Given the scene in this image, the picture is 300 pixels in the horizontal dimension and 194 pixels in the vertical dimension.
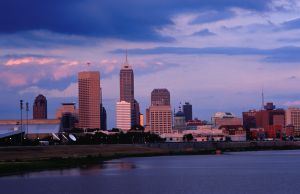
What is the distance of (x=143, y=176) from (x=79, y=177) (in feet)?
24.0

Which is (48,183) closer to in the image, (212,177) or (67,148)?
(212,177)

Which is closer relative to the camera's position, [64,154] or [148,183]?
[148,183]

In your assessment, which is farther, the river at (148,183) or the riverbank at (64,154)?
the riverbank at (64,154)

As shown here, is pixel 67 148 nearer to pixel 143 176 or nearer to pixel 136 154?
pixel 136 154

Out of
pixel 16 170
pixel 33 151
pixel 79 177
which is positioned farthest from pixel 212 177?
pixel 33 151

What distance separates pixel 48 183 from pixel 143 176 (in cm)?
1388

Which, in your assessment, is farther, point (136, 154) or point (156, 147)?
point (156, 147)

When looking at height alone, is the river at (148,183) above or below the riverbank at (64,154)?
below

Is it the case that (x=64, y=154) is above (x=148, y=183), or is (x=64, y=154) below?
above

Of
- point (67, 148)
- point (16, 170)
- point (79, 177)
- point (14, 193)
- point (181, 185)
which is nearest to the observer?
point (14, 193)

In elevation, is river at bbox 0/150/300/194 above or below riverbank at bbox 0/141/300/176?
below

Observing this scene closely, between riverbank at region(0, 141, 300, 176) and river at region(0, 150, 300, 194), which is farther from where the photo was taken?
riverbank at region(0, 141, 300, 176)

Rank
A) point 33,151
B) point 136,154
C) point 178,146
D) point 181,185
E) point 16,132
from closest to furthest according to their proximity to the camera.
A: point 181,185
point 33,151
point 136,154
point 16,132
point 178,146

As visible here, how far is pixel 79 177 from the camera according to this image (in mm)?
74562
